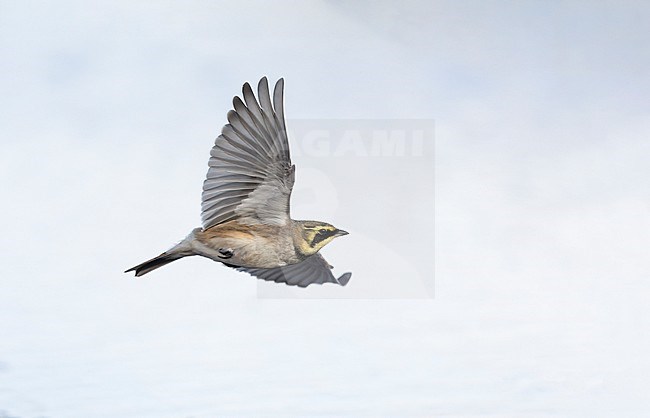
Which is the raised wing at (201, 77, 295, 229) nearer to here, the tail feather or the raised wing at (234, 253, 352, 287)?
the tail feather

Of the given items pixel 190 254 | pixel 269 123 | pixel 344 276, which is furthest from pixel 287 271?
pixel 269 123

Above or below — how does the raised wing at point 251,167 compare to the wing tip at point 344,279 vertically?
above

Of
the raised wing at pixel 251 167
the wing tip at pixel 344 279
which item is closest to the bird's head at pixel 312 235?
the raised wing at pixel 251 167

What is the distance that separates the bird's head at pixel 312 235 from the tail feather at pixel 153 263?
996mm

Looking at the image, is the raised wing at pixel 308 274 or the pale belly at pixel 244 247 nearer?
the pale belly at pixel 244 247

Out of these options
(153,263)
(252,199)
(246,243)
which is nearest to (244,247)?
(246,243)

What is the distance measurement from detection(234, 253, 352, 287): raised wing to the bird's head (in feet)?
1.83

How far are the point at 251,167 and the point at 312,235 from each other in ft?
2.42

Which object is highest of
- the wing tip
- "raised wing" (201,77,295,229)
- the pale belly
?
"raised wing" (201,77,295,229)

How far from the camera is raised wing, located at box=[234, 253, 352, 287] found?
23.8ft

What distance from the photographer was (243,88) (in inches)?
251

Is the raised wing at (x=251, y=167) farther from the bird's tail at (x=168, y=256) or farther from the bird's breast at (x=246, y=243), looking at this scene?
the bird's tail at (x=168, y=256)

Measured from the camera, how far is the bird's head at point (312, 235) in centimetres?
658

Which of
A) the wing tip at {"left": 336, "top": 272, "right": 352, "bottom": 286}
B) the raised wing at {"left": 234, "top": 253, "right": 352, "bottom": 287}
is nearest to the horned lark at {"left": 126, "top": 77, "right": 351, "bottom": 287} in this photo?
the raised wing at {"left": 234, "top": 253, "right": 352, "bottom": 287}
